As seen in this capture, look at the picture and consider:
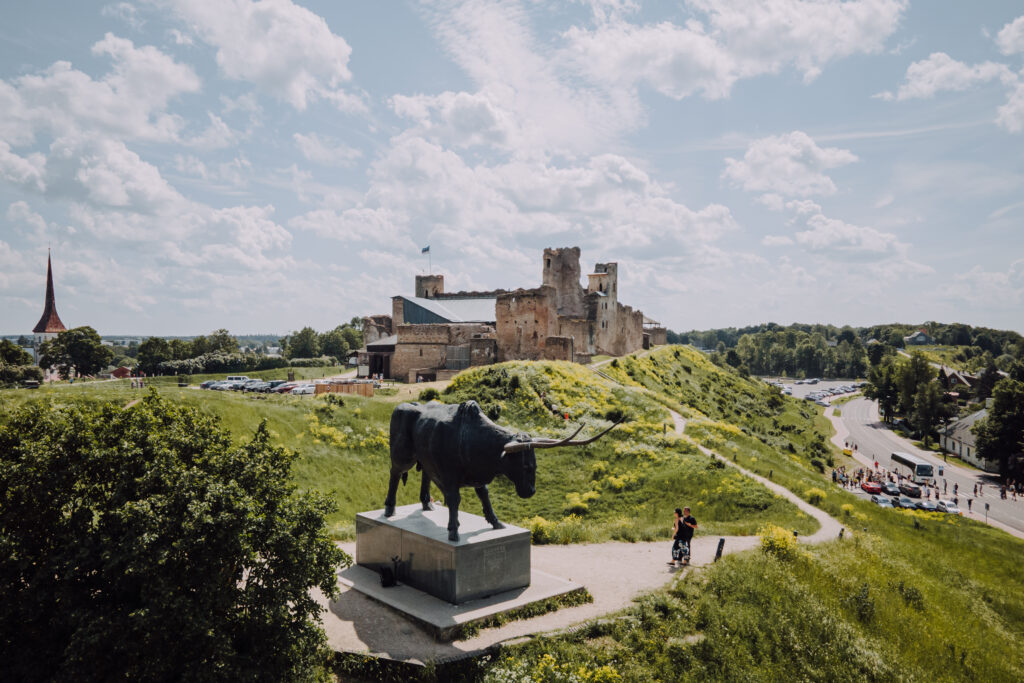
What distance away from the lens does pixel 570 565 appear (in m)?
15.8

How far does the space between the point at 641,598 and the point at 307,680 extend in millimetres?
7255

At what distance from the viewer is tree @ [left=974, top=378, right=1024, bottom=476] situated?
183ft

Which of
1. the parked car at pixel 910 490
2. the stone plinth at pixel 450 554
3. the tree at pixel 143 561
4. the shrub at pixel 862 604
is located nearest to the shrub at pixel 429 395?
the stone plinth at pixel 450 554

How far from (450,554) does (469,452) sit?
7.00 feet

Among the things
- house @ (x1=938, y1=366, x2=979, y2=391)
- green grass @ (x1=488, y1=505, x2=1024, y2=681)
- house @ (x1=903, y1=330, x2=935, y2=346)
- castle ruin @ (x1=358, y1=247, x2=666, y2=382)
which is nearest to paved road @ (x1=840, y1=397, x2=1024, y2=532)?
house @ (x1=938, y1=366, x2=979, y2=391)

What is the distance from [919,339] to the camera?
19212cm

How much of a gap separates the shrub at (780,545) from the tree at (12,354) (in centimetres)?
6463

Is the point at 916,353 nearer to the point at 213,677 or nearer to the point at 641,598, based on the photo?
the point at 641,598

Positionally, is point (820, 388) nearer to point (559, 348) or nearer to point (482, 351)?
point (559, 348)

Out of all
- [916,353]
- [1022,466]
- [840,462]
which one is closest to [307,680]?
[840,462]

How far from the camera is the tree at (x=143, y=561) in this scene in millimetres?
8586

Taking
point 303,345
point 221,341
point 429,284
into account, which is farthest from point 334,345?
point 429,284

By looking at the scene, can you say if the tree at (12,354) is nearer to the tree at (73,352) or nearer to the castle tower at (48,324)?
the tree at (73,352)

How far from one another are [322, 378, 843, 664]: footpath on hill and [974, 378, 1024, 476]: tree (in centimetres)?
5149
